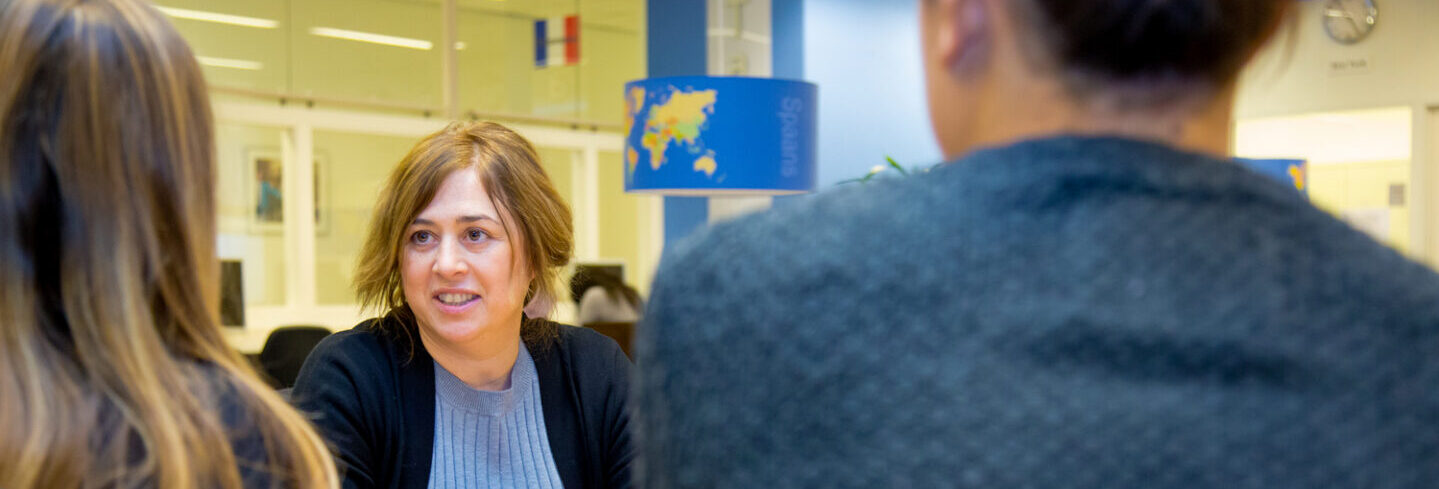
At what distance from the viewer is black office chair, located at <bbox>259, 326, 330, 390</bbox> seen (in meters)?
4.11

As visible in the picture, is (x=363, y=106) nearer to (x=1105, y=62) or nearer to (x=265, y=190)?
(x=265, y=190)

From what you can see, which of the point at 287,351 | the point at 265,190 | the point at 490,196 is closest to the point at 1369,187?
the point at 287,351

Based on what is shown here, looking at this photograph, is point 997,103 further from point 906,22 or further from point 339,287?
point 339,287

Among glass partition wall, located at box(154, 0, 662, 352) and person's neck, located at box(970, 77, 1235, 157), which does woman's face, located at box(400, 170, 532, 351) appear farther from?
glass partition wall, located at box(154, 0, 662, 352)

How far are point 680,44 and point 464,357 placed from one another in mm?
4687

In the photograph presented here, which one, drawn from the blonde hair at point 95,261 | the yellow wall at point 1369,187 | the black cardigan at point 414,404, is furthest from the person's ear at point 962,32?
the yellow wall at point 1369,187

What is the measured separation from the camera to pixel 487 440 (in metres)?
1.75

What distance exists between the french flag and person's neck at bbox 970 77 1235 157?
7107 mm

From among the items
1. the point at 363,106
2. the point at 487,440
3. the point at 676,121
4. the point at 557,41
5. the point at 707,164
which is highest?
the point at 557,41

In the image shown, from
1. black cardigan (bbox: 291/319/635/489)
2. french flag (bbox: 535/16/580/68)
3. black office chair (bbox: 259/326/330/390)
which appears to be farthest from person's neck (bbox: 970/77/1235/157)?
french flag (bbox: 535/16/580/68)

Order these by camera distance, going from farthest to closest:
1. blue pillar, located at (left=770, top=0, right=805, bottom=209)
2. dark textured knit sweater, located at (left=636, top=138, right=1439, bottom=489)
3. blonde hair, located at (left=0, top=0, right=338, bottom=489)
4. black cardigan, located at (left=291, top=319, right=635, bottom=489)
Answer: blue pillar, located at (left=770, top=0, right=805, bottom=209) → black cardigan, located at (left=291, top=319, right=635, bottom=489) → blonde hair, located at (left=0, top=0, right=338, bottom=489) → dark textured knit sweater, located at (left=636, top=138, right=1439, bottom=489)

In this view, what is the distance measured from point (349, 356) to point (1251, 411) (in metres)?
1.45

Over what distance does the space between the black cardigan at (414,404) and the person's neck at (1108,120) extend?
1.25 m

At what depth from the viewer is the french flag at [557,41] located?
7.49 meters
